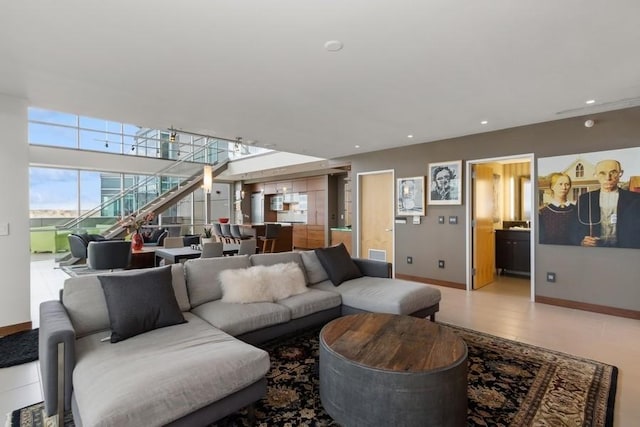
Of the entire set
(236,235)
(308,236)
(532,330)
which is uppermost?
(236,235)

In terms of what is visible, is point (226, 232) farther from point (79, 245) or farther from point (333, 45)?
point (333, 45)

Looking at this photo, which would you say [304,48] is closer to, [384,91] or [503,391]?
[384,91]

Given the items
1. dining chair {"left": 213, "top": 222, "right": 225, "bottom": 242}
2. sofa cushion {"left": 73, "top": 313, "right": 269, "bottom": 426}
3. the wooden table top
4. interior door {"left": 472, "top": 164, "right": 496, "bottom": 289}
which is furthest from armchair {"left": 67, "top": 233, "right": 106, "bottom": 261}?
interior door {"left": 472, "top": 164, "right": 496, "bottom": 289}

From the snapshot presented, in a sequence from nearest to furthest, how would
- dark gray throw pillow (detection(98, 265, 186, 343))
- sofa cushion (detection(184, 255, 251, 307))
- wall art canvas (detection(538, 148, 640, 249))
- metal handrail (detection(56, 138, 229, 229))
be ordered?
dark gray throw pillow (detection(98, 265, 186, 343))
sofa cushion (detection(184, 255, 251, 307))
wall art canvas (detection(538, 148, 640, 249))
metal handrail (detection(56, 138, 229, 229))

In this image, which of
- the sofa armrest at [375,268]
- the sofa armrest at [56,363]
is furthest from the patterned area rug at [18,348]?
the sofa armrest at [375,268]

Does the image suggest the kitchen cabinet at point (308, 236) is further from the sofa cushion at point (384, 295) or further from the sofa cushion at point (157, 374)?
the sofa cushion at point (157, 374)

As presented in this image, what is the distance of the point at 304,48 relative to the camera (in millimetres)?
2457

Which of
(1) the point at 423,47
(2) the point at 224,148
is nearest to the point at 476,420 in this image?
Answer: (1) the point at 423,47

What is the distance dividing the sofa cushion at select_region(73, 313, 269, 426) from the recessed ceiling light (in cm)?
226

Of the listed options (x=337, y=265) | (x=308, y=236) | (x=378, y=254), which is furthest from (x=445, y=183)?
(x=308, y=236)

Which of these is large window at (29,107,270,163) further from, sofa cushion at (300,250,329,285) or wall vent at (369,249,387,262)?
sofa cushion at (300,250,329,285)

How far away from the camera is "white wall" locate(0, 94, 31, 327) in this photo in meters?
3.36

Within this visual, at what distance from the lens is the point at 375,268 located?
401cm

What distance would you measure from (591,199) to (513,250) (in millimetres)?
2340
